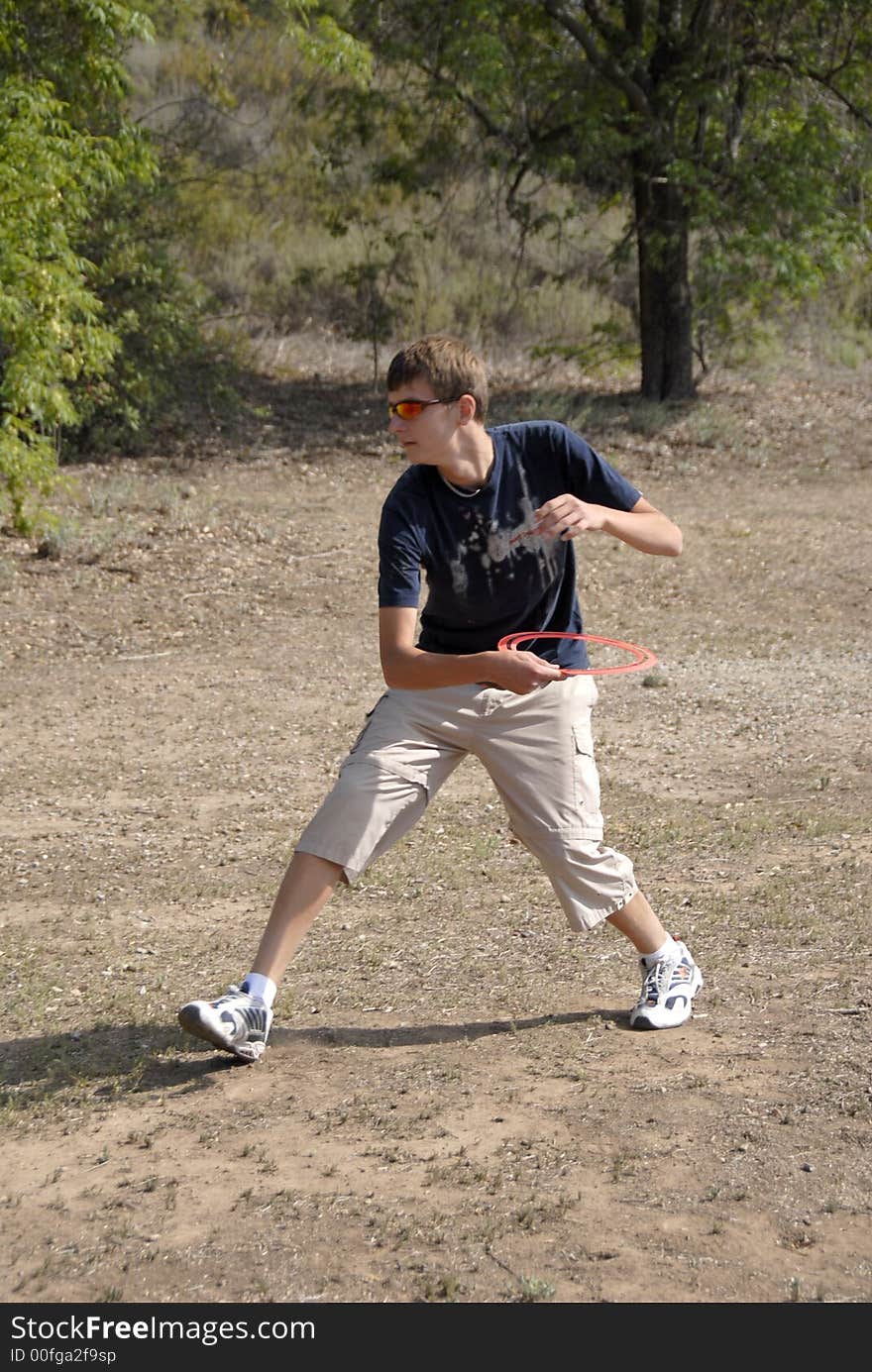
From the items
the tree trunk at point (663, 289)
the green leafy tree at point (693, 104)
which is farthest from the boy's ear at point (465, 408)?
the tree trunk at point (663, 289)

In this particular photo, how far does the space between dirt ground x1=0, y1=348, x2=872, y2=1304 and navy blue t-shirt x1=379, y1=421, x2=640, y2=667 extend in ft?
3.71

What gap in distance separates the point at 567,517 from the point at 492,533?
1.00ft

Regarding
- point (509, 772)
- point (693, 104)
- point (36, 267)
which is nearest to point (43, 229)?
point (36, 267)

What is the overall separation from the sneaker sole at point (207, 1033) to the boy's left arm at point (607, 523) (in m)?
1.36

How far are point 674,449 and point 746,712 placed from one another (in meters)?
7.79

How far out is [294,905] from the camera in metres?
3.78

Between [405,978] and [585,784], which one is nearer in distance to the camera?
[585,784]

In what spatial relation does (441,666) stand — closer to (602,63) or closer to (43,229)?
(43,229)

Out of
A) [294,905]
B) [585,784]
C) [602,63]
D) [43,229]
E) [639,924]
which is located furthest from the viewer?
[602,63]

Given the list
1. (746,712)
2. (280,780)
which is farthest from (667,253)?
(280,780)

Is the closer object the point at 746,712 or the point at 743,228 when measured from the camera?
the point at 746,712

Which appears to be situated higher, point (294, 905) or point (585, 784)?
point (585, 784)

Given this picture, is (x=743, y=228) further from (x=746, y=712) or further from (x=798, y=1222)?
(x=798, y=1222)

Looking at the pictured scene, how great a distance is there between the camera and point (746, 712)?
780 cm
